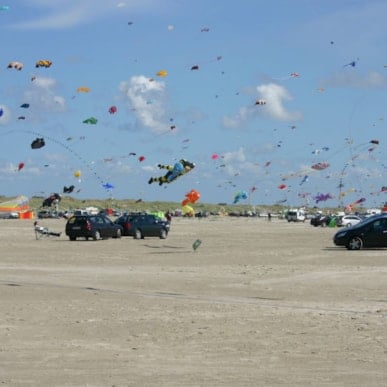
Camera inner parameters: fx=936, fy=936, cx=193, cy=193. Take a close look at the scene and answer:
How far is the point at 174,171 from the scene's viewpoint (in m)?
76.2

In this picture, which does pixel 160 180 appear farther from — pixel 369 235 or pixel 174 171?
pixel 369 235

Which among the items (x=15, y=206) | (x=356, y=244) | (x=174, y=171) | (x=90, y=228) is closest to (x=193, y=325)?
(x=356, y=244)

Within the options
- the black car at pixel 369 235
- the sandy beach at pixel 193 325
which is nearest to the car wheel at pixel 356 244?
the black car at pixel 369 235

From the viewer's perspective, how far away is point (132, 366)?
34.6 feet

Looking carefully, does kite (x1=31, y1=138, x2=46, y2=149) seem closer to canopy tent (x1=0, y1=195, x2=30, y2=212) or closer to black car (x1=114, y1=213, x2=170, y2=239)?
black car (x1=114, y1=213, x2=170, y2=239)

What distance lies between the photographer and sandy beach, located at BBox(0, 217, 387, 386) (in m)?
10.1

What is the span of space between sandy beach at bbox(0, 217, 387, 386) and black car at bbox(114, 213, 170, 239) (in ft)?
80.1

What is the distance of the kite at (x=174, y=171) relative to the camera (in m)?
75.4

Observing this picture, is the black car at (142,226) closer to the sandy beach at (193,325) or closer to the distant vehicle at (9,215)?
the sandy beach at (193,325)

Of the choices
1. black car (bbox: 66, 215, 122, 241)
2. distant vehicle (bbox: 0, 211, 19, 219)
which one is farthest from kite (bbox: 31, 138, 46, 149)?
distant vehicle (bbox: 0, 211, 19, 219)

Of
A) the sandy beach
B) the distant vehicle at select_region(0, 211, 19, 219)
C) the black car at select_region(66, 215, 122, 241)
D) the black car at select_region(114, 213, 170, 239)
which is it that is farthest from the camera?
the distant vehicle at select_region(0, 211, 19, 219)

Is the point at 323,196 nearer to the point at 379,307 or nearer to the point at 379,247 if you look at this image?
the point at 379,247

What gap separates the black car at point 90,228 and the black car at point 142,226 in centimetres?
164

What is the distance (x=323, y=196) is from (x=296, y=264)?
8973cm
